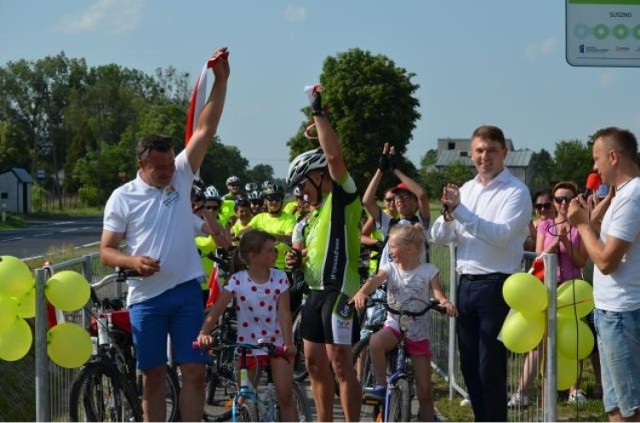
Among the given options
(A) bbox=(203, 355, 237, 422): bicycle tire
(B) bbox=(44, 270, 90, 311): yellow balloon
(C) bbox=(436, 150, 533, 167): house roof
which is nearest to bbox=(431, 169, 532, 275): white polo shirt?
(B) bbox=(44, 270, 90, 311): yellow balloon

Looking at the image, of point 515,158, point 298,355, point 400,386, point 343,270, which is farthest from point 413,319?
point 515,158

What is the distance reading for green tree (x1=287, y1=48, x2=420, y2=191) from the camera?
224 ft

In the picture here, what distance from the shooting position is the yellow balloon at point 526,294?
5.82m

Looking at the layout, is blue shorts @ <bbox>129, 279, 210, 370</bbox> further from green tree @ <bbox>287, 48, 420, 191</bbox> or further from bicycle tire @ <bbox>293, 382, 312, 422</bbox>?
green tree @ <bbox>287, 48, 420, 191</bbox>

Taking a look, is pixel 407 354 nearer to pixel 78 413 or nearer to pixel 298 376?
pixel 78 413

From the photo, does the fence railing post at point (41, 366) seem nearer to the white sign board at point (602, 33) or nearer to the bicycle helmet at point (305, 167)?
the bicycle helmet at point (305, 167)

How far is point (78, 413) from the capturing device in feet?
22.6

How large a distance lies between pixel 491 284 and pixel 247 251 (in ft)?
4.86

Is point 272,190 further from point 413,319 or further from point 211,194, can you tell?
point 413,319

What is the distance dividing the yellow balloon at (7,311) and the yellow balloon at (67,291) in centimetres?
26

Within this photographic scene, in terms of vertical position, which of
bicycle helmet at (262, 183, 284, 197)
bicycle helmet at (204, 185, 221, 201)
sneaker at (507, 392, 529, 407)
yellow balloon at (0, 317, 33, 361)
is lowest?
sneaker at (507, 392, 529, 407)

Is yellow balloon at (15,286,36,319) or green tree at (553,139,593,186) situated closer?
yellow balloon at (15,286,36,319)

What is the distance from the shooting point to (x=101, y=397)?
6973mm

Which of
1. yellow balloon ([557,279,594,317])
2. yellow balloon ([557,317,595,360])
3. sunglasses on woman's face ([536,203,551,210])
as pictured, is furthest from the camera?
sunglasses on woman's face ([536,203,551,210])
